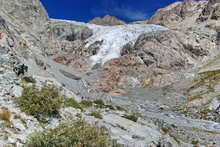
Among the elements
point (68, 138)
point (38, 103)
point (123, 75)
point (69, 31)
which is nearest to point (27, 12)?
point (69, 31)

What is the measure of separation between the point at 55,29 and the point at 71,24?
9.23 meters

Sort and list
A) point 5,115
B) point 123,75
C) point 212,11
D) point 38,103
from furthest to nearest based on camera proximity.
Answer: point 212,11, point 123,75, point 38,103, point 5,115

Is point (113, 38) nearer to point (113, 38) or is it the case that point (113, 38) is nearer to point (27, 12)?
point (113, 38)

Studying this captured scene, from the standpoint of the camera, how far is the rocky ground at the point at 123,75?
47.7 ft

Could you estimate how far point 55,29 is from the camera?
4626 inches

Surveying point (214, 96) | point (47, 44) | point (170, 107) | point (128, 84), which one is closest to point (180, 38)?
point (128, 84)

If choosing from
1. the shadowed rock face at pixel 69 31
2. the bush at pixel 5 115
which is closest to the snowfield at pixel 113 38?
the shadowed rock face at pixel 69 31

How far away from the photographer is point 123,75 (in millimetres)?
67500

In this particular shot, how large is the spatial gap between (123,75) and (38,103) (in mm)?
55700

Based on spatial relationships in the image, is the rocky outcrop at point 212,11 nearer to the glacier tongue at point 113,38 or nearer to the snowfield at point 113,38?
the snowfield at point 113,38

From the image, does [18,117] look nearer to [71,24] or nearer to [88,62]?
[88,62]

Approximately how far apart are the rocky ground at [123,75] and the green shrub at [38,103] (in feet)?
1.15

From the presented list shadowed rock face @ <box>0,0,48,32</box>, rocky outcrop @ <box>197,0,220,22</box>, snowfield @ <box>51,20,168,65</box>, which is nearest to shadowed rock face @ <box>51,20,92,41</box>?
snowfield @ <box>51,20,168,65</box>

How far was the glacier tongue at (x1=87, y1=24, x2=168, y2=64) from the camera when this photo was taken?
93750 millimetres
